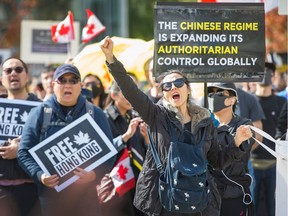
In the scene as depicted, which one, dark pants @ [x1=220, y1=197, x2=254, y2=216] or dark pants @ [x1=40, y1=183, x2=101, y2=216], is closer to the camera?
dark pants @ [x1=220, y1=197, x2=254, y2=216]

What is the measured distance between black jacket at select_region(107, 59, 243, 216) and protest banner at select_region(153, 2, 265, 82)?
3.79 feet

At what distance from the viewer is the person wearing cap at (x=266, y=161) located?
9.98 metres

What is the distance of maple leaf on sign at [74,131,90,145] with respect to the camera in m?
7.59

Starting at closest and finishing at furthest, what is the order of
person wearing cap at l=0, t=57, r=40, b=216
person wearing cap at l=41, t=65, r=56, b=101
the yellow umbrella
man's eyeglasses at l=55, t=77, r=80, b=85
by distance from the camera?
1. man's eyeglasses at l=55, t=77, r=80, b=85
2. person wearing cap at l=0, t=57, r=40, b=216
3. person wearing cap at l=41, t=65, r=56, b=101
4. the yellow umbrella

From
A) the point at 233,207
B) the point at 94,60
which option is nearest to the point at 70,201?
the point at 233,207

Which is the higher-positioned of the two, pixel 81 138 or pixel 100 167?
pixel 81 138

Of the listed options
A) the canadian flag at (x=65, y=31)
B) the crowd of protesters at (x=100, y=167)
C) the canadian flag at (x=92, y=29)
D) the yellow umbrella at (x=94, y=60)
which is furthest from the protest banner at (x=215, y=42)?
the yellow umbrella at (x=94, y=60)

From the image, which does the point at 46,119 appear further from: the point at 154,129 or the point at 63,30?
the point at 63,30

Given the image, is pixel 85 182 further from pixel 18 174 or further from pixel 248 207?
pixel 248 207

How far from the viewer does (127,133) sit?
8.42 m

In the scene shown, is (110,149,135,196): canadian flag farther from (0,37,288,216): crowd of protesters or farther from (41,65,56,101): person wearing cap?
(41,65,56,101): person wearing cap

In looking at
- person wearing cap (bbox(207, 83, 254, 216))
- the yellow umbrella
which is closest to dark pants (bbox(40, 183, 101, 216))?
person wearing cap (bbox(207, 83, 254, 216))

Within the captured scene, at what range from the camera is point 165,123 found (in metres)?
6.32

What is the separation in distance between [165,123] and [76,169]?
1.50 meters
